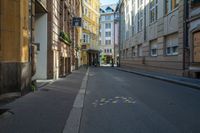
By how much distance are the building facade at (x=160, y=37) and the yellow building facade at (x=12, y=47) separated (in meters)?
12.6

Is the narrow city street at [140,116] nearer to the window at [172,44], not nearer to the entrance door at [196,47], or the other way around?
the entrance door at [196,47]

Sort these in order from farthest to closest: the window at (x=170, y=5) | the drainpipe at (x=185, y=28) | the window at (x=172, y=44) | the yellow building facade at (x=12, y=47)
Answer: the window at (x=172, y=44)
the window at (x=170, y=5)
the drainpipe at (x=185, y=28)
the yellow building facade at (x=12, y=47)

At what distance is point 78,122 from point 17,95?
146 inches

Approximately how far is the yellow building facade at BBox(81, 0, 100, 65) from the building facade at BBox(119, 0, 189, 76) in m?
21.7

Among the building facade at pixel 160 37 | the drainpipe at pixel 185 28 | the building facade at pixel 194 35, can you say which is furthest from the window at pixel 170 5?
the building facade at pixel 194 35

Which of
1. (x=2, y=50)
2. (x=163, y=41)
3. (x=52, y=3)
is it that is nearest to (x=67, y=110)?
(x=2, y=50)

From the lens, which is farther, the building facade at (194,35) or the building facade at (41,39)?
the building facade at (194,35)

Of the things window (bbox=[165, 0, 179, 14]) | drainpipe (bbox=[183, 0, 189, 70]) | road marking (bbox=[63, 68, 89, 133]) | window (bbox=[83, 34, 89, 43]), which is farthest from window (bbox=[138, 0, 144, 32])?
road marking (bbox=[63, 68, 89, 133])

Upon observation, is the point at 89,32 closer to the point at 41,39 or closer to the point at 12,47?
the point at 41,39

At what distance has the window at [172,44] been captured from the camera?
21.9 meters

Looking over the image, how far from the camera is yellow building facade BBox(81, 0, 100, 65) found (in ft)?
195

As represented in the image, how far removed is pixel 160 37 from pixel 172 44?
2.88 metres

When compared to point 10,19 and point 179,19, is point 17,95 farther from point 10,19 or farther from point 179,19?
point 179,19

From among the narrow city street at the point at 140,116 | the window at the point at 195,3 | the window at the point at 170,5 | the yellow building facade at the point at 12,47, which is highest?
the window at the point at 170,5
